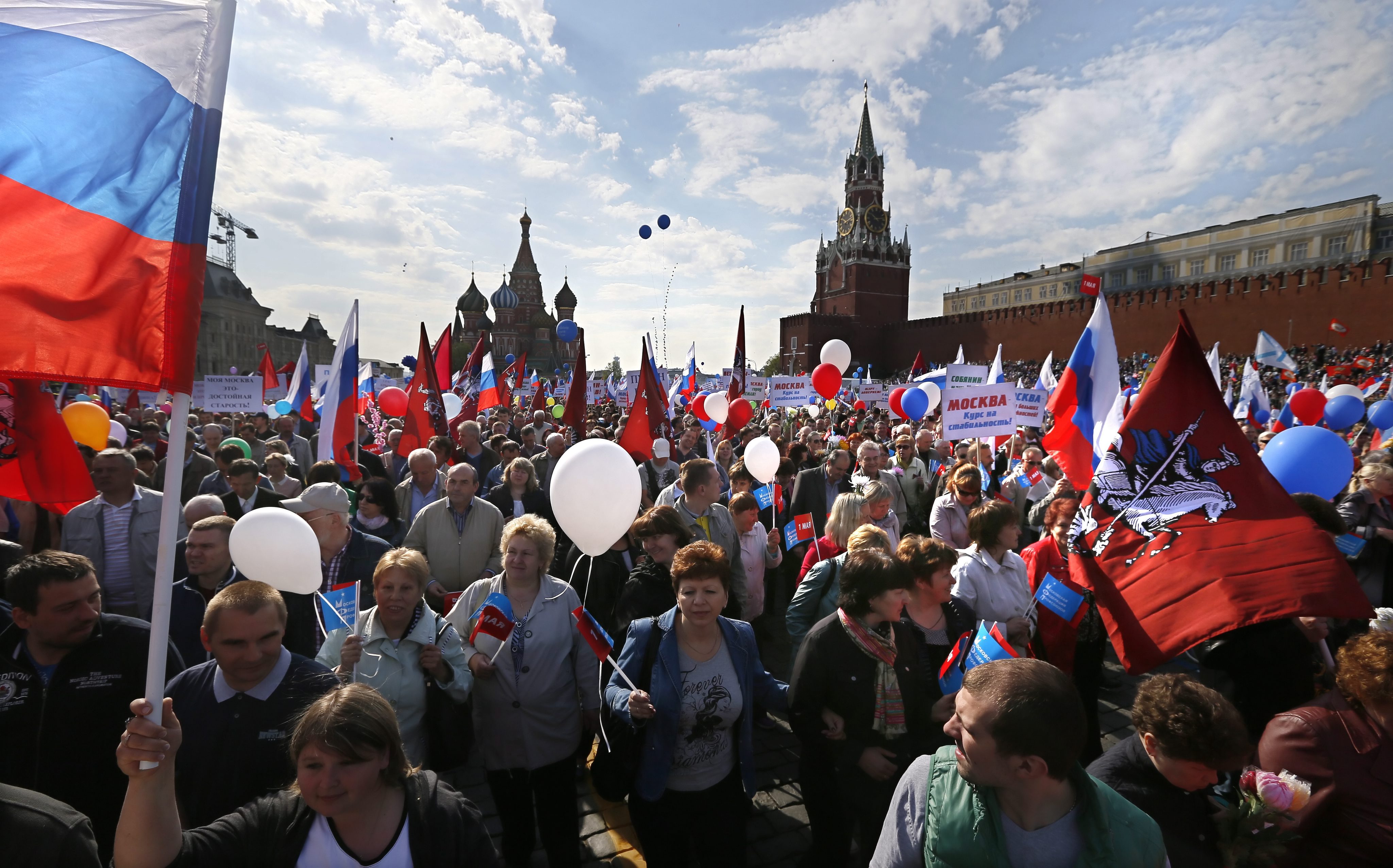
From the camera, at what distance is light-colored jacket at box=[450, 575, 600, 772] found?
2.94 metres

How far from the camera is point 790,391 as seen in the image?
1343cm

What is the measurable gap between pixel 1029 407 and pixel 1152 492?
500 centimetres

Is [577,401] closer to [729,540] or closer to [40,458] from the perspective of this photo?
[729,540]

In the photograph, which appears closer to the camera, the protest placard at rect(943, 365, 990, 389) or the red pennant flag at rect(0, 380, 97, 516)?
the red pennant flag at rect(0, 380, 97, 516)

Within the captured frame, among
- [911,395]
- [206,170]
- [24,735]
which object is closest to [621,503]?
[206,170]

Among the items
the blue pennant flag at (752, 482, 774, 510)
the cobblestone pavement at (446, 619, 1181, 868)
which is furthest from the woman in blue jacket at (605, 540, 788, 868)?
the blue pennant flag at (752, 482, 774, 510)

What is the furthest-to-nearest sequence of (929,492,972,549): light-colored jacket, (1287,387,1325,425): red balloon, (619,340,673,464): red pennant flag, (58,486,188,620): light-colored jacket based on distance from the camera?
(1287,387,1325,425): red balloon, (619,340,673,464): red pennant flag, (929,492,972,549): light-colored jacket, (58,486,188,620): light-colored jacket

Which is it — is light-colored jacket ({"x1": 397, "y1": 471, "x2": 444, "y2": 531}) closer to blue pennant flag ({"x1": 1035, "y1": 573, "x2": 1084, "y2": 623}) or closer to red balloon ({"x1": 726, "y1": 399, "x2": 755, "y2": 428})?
blue pennant flag ({"x1": 1035, "y1": 573, "x2": 1084, "y2": 623})

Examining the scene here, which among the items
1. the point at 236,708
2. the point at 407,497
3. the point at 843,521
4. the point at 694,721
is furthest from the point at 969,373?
the point at 236,708

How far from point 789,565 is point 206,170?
6030 mm

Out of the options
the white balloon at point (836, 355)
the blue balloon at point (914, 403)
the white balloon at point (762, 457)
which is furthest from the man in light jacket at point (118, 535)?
the white balloon at point (836, 355)

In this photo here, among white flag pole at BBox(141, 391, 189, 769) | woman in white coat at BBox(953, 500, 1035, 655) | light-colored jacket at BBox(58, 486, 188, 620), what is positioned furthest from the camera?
light-colored jacket at BBox(58, 486, 188, 620)

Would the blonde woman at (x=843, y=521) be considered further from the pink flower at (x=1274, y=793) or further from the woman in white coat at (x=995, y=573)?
the pink flower at (x=1274, y=793)

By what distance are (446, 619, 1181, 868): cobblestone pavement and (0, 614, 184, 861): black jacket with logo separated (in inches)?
67.2
